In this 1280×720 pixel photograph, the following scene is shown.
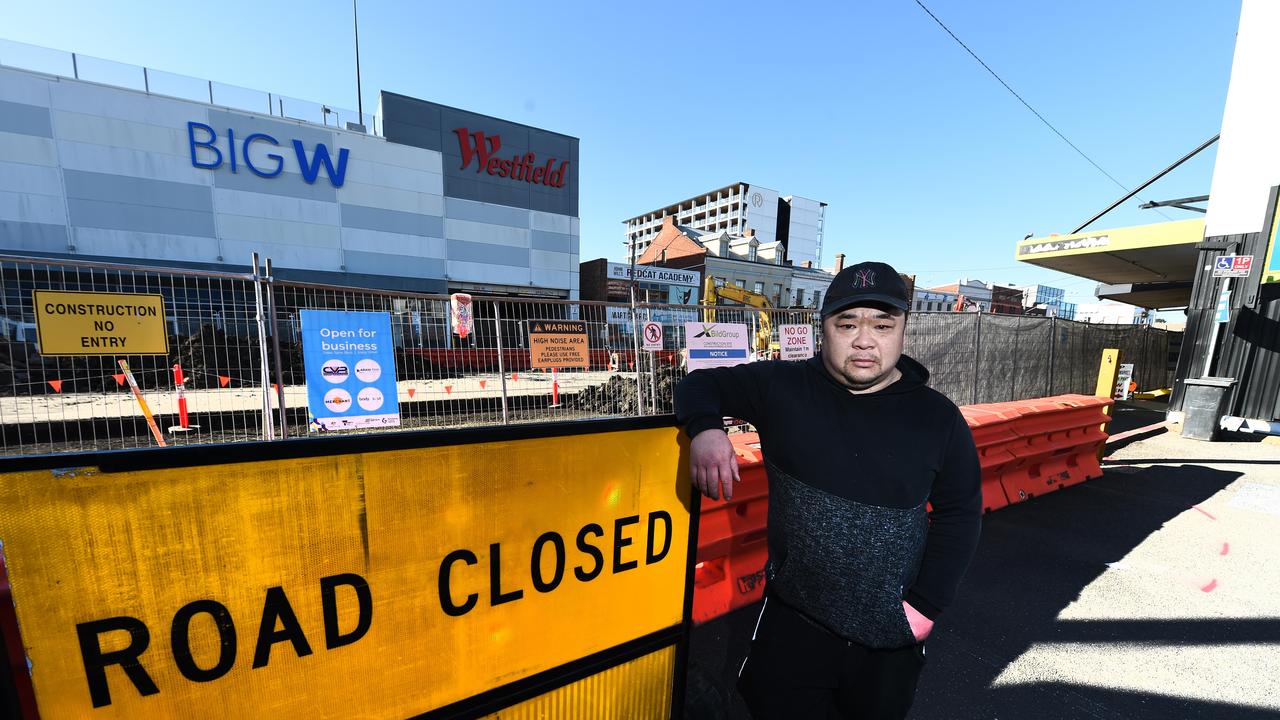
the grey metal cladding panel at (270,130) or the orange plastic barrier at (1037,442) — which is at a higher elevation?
the grey metal cladding panel at (270,130)

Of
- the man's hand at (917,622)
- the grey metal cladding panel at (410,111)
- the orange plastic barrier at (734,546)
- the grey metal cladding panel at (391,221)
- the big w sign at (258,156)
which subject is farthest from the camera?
the grey metal cladding panel at (410,111)

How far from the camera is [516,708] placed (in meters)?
1.72

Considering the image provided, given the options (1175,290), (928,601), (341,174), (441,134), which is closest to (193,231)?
(341,174)

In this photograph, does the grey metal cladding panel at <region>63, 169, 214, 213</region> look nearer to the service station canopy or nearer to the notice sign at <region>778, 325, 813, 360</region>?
the notice sign at <region>778, 325, 813, 360</region>

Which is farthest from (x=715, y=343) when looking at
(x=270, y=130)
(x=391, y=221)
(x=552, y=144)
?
(x=552, y=144)

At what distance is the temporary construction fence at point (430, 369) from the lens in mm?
6676

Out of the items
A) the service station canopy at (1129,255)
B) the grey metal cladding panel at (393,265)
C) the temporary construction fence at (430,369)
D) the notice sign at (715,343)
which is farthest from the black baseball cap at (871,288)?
the grey metal cladding panel at (393,265)

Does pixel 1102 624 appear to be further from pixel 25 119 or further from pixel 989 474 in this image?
pixel 25 119

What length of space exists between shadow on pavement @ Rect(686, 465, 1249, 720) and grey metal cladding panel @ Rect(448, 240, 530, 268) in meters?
27.1

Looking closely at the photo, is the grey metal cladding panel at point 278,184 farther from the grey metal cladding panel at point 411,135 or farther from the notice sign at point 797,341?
the notice sign at point 797,341

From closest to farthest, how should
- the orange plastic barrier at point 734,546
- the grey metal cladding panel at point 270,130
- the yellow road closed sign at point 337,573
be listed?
1. the yellow road closed sign at point 337,573
2. the orange plastic barrier at point 734,546
3. the grey metal cladding panel at point 270,130

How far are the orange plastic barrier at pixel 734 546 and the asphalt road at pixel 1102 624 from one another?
14 centimetres

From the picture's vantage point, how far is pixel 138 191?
795 inches

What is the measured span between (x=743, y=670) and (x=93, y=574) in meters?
2.13
